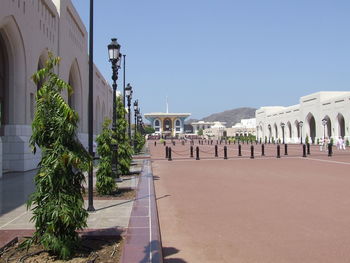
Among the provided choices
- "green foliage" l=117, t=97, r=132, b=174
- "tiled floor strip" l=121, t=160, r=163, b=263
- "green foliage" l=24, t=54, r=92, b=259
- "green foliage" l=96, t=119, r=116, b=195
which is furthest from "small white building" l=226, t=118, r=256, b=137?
"green foliage" l=24, t=54, r=92, b=259

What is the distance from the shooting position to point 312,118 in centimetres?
6150

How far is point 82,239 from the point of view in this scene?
4.83 meters

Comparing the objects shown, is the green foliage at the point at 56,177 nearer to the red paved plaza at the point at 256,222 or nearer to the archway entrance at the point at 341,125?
the red paved plaza at the point at 256,222

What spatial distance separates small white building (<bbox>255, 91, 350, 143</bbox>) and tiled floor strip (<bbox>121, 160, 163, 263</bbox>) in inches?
1720

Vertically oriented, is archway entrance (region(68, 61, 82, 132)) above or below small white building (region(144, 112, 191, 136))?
below

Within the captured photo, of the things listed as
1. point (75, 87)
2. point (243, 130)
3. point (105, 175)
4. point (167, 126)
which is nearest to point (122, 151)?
point (105, 175)

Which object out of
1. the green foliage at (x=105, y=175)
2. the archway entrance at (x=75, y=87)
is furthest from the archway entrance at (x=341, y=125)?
→ the green foliage at (x=105, y=175)

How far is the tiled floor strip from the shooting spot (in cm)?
409

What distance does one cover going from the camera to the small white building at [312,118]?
162 feet

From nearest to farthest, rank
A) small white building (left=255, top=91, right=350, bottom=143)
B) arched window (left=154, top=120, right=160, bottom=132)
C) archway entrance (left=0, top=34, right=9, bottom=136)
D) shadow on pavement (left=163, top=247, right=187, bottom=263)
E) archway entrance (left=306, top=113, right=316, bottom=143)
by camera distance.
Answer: shadow on pavement (left=163, top=247, right=187, bottom=263)
archway entrance (left=0, top=34, right=9, bottom=136)
small white building (left=255, top=91, right=350, bottom=143)
archway entrance (left=306, top=113, right=316, bottom=143)
arched window (left=154, top=120, right=160, bottom=132)

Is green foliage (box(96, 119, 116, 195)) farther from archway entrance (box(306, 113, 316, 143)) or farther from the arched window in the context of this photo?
the arched window

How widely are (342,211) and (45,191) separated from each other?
5447 mm

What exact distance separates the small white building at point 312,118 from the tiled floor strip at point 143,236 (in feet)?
143

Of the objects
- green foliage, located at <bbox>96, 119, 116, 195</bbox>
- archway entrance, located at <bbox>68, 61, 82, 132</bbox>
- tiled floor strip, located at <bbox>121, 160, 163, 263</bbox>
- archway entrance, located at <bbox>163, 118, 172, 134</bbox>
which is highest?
archway entrance, located at <bbox>163, 118, 172, 134</bbox>
